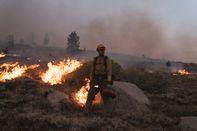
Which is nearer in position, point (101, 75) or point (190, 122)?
point (190, 122)

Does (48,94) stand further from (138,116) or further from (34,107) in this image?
(138,116)

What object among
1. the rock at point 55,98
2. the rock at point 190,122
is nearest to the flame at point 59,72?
the rock at point 55,98

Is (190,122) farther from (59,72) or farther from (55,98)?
(59,72)

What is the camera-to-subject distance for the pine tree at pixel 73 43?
162500 millimetres

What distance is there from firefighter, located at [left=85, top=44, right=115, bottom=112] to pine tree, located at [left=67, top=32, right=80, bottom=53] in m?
146

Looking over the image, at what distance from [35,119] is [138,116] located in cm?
453

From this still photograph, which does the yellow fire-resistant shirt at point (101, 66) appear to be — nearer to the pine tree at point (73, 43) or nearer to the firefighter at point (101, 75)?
the firefighter at point (101, 75)

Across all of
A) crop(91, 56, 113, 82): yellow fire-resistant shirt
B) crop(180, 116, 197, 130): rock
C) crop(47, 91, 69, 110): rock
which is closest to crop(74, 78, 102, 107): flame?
crop(47, 91, 69, 110): rock

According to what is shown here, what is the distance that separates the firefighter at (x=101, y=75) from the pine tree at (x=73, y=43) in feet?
479

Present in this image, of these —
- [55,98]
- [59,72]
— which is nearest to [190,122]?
[55,98]

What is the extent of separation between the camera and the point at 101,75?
51.4ft

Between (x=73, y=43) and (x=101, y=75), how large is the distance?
153991 millimetres

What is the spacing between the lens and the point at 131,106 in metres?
17.5

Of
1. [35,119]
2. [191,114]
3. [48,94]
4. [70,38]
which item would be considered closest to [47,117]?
[35,119]
